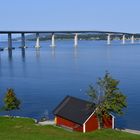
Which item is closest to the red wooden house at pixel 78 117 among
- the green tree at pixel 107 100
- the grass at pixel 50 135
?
the green tree at pixel 107 100

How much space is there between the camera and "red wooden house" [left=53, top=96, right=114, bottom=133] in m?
37.3

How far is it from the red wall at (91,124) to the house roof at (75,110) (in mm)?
455

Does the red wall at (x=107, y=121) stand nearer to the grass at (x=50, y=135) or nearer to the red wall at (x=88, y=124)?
the red wall at (x=88, y=124)

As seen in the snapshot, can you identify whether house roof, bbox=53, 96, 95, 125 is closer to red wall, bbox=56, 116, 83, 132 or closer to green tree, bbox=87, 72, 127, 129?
red wall, bbox=56, 116, 83, 132

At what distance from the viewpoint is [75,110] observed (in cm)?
3891

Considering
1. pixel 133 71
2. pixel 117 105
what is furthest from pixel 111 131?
pixel 133 71

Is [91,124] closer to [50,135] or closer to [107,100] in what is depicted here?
[107,100]

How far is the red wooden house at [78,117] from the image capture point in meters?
37.3

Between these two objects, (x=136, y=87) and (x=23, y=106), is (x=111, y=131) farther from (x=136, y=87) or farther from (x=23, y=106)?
(x=136, y=87)

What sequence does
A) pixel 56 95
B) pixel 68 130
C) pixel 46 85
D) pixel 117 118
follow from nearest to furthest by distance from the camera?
pixel 68 130, pixel 117 118, pixel 56 95, pixel 46 85

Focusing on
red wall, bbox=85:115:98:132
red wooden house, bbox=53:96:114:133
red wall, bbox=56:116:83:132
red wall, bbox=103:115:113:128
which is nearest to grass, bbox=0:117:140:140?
red wall, bbox=56:116:83:132

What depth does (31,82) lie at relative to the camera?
261 ft

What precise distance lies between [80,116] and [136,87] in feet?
106

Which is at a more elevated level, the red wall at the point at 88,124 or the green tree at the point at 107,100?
the green tree at the point at 107,100
